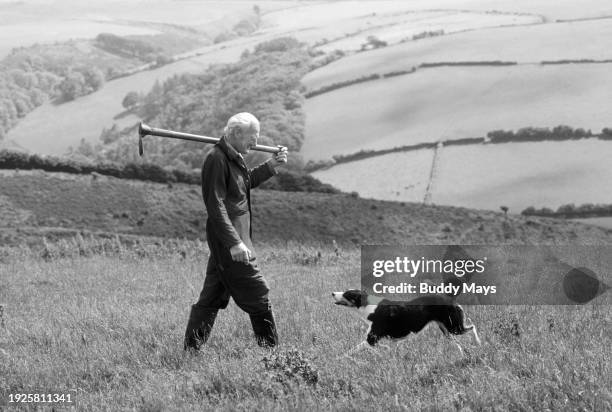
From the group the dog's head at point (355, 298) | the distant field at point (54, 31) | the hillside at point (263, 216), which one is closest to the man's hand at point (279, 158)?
the dog's head at point (355, 298)

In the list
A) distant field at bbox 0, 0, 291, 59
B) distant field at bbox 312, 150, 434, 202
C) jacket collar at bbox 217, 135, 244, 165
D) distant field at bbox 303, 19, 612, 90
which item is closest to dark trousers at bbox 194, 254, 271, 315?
jacket collar at bbox 217, 135, 244, 165

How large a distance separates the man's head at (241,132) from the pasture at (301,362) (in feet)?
6.05

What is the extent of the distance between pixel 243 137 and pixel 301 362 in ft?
6.89

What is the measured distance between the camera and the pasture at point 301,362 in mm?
7105

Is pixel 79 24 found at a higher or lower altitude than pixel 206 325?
lower

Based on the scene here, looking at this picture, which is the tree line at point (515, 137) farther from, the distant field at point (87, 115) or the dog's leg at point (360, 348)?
the dog's leg at point (360, 348)

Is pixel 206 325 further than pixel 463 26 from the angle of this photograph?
No

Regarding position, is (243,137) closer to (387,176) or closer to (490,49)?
(387,176)

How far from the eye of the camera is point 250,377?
7.89 m

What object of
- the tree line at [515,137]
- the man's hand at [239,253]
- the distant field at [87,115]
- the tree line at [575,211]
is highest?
the man's hand at [239,253]

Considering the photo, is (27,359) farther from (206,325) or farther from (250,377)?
(250,377)

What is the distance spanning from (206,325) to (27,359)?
1.83 meters

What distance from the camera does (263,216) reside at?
31453 mm

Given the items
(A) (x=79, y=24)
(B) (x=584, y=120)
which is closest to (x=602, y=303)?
(B) (x=584, y=120)
